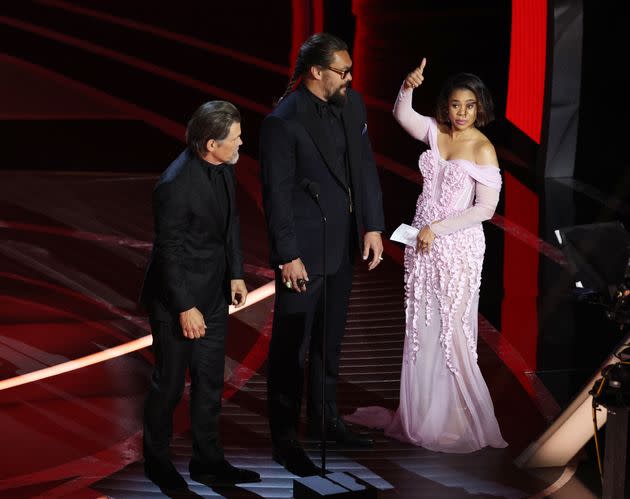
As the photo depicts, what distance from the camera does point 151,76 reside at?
1065 centimetres

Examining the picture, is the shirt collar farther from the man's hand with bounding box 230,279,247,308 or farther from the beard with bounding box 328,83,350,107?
the man's hand with bounding box 230,279,247,308

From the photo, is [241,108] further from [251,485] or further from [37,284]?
[251,485]

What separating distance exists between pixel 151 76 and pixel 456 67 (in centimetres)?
323

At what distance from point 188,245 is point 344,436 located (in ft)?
3.60

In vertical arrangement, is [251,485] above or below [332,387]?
below

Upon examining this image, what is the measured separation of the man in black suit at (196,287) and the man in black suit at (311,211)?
0.69 feet

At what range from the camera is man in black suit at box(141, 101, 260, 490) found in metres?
3.85

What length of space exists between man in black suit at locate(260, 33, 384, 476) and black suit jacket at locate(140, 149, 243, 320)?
22 centimetres

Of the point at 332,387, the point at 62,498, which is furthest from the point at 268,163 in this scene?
A: the point at 62,498

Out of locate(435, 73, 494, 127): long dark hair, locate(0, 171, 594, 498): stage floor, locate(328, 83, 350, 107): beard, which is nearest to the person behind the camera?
locate(0, 171, 594, 498): stage floor

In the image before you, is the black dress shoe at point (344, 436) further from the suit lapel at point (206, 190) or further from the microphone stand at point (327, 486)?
the suit lapel at point (206, 190)

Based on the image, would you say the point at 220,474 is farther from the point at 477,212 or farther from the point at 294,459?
the point at 477,212

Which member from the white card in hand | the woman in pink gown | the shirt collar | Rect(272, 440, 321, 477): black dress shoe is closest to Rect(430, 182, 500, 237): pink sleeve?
the woman in pink gown

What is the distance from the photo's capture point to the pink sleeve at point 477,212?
4.40 meters
